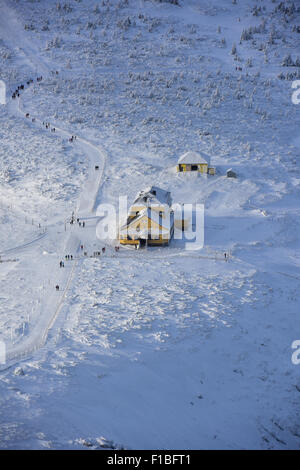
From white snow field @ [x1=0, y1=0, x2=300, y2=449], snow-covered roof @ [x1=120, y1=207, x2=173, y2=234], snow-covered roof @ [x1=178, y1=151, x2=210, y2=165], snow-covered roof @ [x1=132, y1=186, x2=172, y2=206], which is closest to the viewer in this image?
white snow field @ [x1=0, y1=0, x2=300, y2=449]

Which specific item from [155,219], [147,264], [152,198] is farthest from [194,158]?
[147,264]

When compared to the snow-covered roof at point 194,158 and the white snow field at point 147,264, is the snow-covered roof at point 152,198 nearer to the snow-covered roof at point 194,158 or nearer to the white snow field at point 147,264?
the white snow field at point 147,264

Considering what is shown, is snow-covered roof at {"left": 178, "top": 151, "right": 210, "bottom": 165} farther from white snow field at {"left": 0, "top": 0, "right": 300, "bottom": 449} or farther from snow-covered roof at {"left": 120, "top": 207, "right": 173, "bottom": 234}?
snow-covered roof at {"left": 120, "top": 207, "right": 173, "bottom": 234}

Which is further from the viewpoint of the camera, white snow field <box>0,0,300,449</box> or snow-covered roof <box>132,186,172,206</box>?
snow-covered roof <box>132,186,172,206</box>

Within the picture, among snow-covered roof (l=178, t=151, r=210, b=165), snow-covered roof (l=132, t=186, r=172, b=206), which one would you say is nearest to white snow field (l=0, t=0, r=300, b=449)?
snow-covered roof (l=178, t=151, r=210, b=165)

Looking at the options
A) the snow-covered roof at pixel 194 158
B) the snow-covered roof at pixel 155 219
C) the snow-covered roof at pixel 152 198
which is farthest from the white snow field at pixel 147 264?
the snow-covered roof at pixel 152 198

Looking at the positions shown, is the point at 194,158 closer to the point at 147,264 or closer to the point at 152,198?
A: the point at 152,198

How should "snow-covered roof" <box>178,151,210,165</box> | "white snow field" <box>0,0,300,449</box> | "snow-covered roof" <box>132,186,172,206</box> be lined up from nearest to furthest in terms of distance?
"white snow field" <box>0,0,300,449</box>
"snow-covered roof" <box>132,186,172,206</box>
"snow-covered roof" <box>178,151,210,165</box>

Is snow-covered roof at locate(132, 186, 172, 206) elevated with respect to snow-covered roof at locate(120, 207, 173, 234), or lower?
elevated
